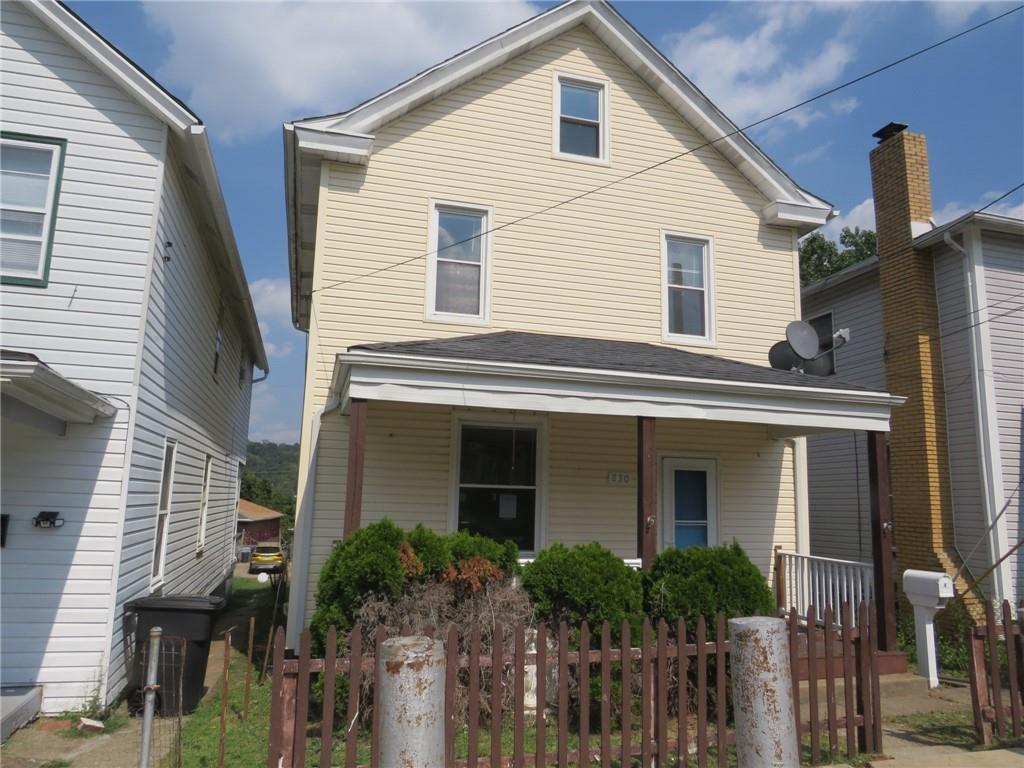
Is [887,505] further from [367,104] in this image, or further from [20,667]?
[20,667]

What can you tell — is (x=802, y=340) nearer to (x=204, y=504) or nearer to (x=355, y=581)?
(x=355, y=581)

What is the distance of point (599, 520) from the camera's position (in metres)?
9.56

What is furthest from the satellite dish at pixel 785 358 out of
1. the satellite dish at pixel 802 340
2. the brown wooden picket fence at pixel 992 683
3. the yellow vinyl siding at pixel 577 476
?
the brown wooden picket fence at pixel 992 683

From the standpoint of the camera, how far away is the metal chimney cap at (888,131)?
41.2 ft

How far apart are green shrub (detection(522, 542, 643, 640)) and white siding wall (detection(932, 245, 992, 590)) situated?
7.51 m

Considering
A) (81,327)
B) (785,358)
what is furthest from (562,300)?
(81,327)

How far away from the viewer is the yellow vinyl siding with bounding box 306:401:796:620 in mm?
8727

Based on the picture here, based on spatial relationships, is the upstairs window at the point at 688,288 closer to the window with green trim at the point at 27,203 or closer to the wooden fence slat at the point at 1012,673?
the wooden fence slat at the point at 1012,673

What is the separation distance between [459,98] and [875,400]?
6.99 m

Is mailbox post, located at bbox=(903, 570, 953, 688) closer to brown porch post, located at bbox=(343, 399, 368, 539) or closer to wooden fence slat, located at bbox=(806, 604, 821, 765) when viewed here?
wooden fence slat, located at bbox=(806, 604, 821, 765)

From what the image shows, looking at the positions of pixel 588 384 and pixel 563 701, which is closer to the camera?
pixel 563 701

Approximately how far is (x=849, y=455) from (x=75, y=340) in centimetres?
1321

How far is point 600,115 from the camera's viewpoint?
35.6 feet

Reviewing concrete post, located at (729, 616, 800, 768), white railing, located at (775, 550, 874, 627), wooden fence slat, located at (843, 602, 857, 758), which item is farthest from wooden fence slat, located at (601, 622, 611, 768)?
white railing, located at (775, 550, 874, 627)
